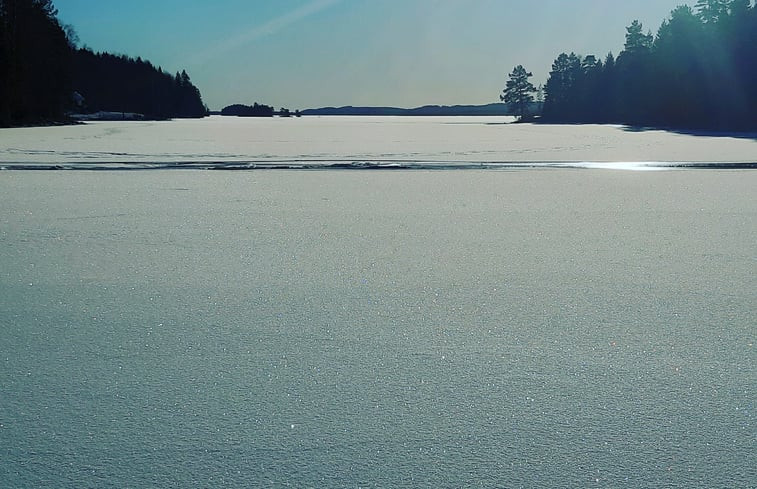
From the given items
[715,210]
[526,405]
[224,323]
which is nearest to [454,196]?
[715,210]

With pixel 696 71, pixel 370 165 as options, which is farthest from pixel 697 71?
pixel 370 165

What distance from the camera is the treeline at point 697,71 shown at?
36438 mm

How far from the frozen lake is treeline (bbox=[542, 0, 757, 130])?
118 feet

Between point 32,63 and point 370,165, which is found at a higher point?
point 32,63

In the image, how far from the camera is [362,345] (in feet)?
7.48

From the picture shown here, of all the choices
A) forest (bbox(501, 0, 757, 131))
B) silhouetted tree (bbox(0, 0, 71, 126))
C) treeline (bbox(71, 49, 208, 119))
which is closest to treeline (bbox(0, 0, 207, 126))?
silhouetted tree (bbox(0, 0, 71, 126))

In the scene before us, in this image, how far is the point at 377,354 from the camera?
2184 millimetres

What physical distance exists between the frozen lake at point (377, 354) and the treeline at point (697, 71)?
35869 mm

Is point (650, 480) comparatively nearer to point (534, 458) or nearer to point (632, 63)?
point (534, 458)

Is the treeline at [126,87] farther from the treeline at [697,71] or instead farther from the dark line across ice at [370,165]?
the dark line across ice at [370,165]

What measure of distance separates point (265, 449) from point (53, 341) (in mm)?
1174

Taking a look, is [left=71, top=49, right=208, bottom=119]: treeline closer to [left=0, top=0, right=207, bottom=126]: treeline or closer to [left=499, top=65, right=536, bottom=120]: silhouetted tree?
[left=0, top=0, right=207, bottom=126]: treeline

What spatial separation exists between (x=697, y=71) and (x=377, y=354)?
4270 centimetres

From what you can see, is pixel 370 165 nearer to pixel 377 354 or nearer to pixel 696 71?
pixel 377 354
